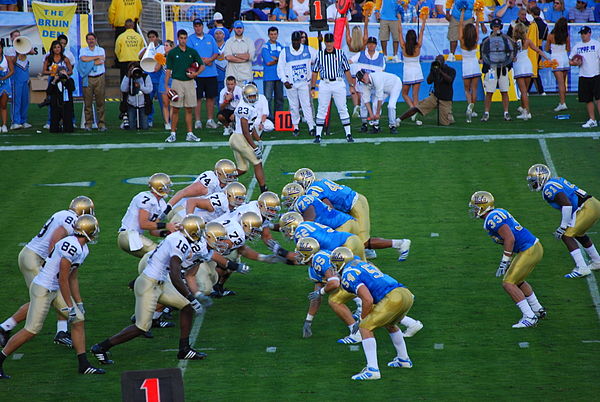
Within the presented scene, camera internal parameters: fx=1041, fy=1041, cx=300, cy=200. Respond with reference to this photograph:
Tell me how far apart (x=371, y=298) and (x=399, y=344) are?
620 mm

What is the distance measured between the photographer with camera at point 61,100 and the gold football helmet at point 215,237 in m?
11.3

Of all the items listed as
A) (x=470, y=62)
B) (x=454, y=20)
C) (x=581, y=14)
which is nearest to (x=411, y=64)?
(x=470, y=62)

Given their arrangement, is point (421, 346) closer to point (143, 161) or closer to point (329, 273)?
point (329, 273)

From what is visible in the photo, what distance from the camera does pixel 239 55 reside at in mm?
20641

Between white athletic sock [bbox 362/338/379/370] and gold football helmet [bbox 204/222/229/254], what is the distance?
66.8 inches

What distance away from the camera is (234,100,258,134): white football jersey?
1516 cm

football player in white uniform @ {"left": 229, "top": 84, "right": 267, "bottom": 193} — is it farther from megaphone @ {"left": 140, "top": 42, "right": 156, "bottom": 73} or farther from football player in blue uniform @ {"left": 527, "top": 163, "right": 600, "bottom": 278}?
megaphone @ {"left": 140, "top": 42, "right": 156, "bottom": 73}

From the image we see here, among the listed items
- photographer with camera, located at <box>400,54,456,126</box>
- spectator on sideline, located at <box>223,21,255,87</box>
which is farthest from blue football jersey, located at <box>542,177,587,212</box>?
spectator on sideline, located at <box>223,21,255,87</box>

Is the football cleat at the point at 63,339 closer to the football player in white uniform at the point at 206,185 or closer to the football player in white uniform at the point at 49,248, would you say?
the football player in white uniform at the point at 49,248

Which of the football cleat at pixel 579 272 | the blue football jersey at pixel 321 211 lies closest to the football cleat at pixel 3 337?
the blue football jersey at pixel 321 211

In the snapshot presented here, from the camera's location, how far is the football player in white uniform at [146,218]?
11.5 m

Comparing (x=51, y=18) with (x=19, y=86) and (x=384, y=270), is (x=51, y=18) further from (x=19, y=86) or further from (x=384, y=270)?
(x=384, y=270)

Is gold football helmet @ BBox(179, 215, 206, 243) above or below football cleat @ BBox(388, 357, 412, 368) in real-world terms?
above

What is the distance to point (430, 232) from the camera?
46.2 feet
